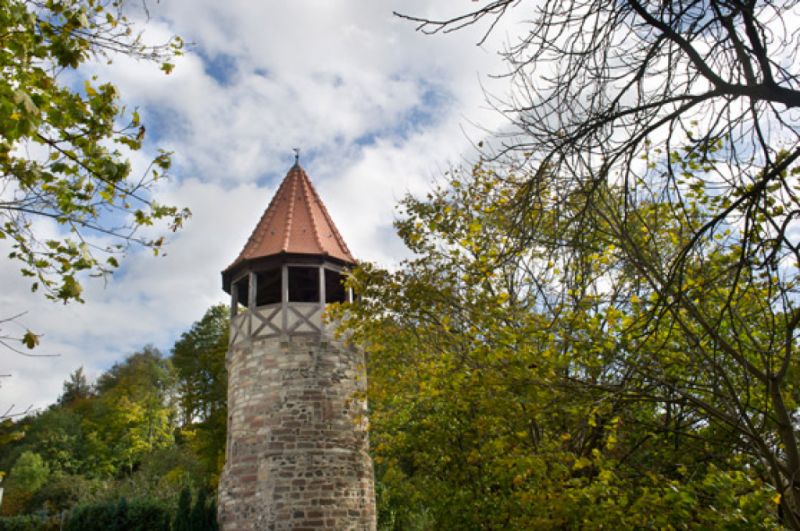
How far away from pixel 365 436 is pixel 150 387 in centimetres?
3078

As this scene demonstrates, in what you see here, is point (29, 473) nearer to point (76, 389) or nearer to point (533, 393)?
point (76, 389)

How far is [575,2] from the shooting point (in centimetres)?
378

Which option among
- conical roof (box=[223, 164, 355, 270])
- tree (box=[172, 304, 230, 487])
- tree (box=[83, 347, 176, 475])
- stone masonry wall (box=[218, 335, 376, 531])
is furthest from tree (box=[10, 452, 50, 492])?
conical roof (box=[223, 164, 355, 270])

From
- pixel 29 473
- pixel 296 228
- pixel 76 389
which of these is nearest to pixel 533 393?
pixel 296 228

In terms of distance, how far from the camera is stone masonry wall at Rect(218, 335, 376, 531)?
13117 mm

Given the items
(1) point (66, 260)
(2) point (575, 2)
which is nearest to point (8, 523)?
(1) point (66, 260)

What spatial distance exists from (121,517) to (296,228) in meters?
9.51

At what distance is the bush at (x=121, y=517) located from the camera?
59.5ft

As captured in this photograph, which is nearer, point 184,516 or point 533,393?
point 533,393

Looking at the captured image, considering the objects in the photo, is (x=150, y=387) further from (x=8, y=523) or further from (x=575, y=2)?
(x=575, y=2)

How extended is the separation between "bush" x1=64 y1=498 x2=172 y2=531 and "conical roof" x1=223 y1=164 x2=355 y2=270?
306 inches

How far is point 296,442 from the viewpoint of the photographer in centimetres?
1355

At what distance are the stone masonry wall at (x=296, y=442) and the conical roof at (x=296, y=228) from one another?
86.3 inches

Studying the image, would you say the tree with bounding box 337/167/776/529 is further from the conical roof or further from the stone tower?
the conical roof
